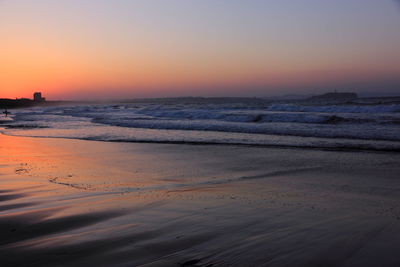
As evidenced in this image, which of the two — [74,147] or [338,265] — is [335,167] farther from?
[74,147]

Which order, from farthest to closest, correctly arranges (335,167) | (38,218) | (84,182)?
(335,167), (84,182), (38,218)

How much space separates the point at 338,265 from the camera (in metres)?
2.83

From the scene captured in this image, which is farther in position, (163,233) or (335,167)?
(335,167)

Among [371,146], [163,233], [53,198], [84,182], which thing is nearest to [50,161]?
[84,182]

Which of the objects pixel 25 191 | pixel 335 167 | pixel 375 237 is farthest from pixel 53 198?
pixel 335 167

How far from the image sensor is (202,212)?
4383 mm

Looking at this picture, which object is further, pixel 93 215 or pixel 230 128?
pixel 230 128

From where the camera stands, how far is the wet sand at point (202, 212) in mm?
3074

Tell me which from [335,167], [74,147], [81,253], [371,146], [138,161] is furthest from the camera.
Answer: [74,147]

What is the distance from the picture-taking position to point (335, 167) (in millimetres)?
→ 7477

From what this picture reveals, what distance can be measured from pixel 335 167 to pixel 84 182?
5.14 meters

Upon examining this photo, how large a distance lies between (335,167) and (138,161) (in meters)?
4.61

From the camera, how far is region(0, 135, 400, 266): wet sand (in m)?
3.07

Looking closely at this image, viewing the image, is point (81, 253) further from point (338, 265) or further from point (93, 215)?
point (338, 265)
